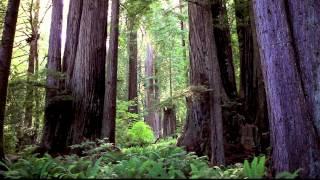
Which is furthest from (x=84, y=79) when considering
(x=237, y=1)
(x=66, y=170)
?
(x=66, y=170)

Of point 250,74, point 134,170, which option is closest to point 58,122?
point 250,74

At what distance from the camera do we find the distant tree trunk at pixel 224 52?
39.0 feet

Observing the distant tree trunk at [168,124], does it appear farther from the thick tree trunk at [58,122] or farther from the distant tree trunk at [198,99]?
the thick tree trunk at [58,122]

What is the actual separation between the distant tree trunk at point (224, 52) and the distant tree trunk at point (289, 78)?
528cm

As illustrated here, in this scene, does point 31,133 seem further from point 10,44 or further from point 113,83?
point 10,44

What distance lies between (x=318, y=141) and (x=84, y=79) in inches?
275

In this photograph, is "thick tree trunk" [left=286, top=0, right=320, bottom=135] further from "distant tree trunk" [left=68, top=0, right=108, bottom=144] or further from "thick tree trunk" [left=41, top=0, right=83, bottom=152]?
"thick tree trunk" [left=41, top=0, right=83, bottom=152]

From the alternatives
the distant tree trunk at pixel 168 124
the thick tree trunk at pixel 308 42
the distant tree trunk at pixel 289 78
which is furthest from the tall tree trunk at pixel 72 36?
the distant tree trunk at pixel 168 124

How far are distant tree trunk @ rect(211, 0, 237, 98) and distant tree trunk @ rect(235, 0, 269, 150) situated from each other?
345mm

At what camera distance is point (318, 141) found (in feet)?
18.4

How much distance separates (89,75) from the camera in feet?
36.7

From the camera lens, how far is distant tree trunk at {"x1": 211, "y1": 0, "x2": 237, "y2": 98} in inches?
468

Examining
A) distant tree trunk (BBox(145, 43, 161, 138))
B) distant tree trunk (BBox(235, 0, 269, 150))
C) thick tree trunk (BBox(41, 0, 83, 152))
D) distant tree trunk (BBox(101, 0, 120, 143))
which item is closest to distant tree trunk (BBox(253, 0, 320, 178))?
distant tree trunk (BBox(235, 0, 269, 150))

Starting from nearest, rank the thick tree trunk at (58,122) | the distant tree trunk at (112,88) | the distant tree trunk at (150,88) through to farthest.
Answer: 1. the thick tree trunk at (58,122)
2. the distant tree trunk at (112,88)
3. the distant tree trunk at (150,88)
